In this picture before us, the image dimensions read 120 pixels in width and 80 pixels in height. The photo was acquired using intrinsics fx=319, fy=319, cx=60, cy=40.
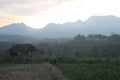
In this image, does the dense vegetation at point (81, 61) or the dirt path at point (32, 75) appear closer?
the dirt path at point (32, 75)

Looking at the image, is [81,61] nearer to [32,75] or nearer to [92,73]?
[92,73]

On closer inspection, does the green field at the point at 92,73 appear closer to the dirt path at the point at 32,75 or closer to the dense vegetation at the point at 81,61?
the dense vegetation at the point at 81,61

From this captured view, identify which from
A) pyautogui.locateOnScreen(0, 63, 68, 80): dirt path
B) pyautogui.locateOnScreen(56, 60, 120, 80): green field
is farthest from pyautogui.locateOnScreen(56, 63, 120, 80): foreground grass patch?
pyautogui.locateOnScreen(0, 63, 68, 80): dirt path

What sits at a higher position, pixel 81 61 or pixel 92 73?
pixel 92 73

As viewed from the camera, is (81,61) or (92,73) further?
(81,61)

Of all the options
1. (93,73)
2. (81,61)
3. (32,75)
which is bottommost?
(81,61)

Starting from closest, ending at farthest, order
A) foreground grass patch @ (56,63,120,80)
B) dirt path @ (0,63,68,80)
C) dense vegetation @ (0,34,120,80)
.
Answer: foreground grass patch @ (56,63,120,80) < dirt path @ (0,63,68,80) < dense vegetation @ (0,34,120,80)

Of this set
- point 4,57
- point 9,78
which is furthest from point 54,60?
point 9,78

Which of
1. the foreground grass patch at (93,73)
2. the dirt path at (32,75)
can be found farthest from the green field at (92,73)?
the dirt path at (32,75)

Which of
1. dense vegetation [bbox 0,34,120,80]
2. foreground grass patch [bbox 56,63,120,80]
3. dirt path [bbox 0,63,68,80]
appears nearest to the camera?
foreground grass patch [bbox 56,63,120,80]

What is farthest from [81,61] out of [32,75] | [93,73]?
[32,75]

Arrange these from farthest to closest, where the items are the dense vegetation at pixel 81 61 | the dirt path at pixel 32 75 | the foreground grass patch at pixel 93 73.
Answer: the dense vegetation at pixel 81 61
the dirt path at pixel 32 75
the foreground grass patch at pixel 93 73

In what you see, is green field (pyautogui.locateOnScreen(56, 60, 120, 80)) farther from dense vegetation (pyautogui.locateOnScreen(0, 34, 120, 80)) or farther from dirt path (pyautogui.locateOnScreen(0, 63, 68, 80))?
dirt path (pyautogui.locateOnScreen(0, 63, 68, 80))

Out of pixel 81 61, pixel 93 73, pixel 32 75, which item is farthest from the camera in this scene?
pixel 81 61
